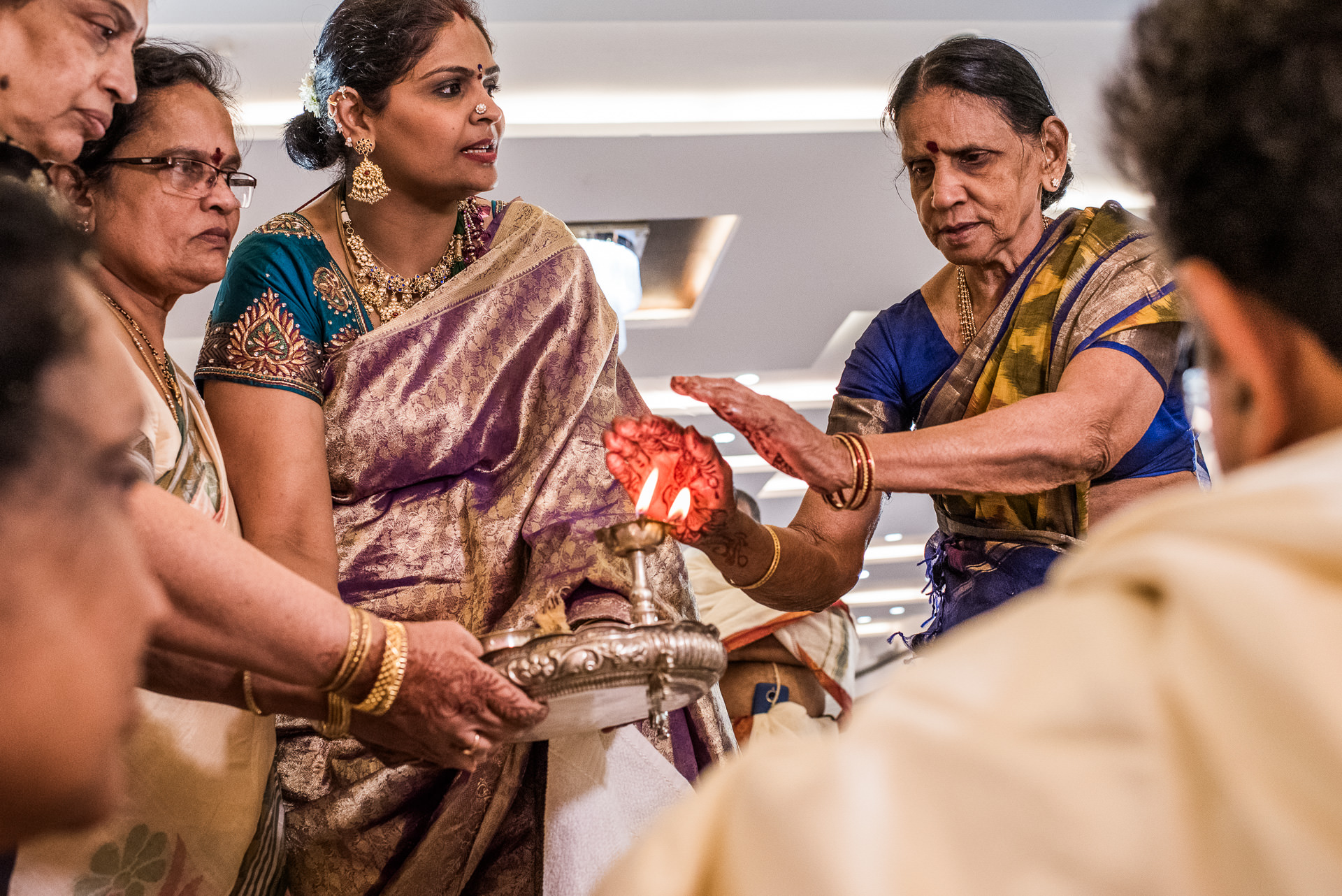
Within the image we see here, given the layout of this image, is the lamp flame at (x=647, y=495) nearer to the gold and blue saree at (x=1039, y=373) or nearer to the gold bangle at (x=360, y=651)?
the gold bangle at (x=360, y=651)

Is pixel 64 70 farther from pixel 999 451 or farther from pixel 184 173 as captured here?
pixel 999 451

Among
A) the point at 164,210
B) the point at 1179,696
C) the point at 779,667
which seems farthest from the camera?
the point at 779,667

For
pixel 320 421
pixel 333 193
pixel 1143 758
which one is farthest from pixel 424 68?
pixel 1143 758

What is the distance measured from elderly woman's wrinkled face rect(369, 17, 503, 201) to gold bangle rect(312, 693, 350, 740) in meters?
1.23

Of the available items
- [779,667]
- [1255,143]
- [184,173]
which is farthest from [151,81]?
[779,667]

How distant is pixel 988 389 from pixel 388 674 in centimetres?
150

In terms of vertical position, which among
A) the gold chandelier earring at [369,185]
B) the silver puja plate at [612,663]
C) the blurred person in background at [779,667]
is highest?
the gold chandelier earring at [369,185]

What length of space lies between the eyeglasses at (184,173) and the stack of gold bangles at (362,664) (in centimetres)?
105

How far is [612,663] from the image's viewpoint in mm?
1572

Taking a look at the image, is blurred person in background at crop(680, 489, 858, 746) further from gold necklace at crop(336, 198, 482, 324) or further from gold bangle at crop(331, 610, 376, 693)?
gold bangle at crop(331, 610, 376, 693)

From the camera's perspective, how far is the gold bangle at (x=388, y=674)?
168 cm

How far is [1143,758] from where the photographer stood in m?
0.66

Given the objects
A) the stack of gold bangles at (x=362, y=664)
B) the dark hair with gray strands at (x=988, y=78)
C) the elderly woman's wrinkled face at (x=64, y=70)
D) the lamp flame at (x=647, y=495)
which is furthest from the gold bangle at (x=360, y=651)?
the dark hair with gray strands at (x=988, y=78)

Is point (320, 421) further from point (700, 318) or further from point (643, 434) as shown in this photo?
point (700, 318)
